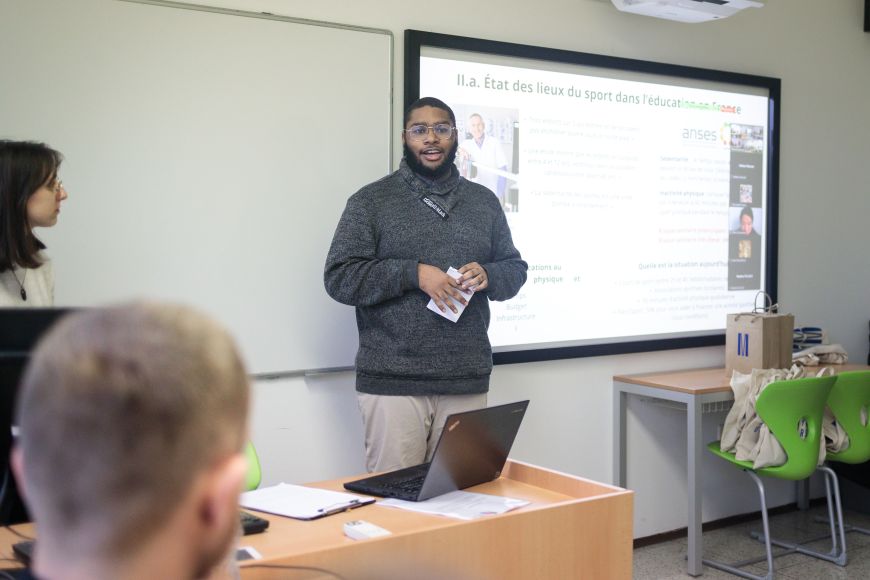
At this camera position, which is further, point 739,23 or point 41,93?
point 739,23

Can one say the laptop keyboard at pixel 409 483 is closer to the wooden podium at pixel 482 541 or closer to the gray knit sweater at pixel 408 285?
the wooden podium at pixel 482 541

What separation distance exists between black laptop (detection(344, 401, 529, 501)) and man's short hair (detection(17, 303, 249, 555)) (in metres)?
1.50

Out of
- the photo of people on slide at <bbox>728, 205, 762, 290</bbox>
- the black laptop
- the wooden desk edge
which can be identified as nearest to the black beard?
the black laptop

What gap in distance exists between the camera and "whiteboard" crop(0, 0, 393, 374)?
2.90m

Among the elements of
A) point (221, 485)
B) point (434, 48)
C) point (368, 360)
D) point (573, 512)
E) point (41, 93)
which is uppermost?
point (434, 48)

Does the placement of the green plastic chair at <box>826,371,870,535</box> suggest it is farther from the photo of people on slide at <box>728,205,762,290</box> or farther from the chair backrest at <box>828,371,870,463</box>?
the photo of people on slide at <box>728,205,762,290</box>

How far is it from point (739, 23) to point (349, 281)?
112 inches

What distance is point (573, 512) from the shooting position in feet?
6.87

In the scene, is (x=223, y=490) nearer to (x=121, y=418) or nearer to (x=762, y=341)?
(x=121, y=418)

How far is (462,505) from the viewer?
2.13 metres

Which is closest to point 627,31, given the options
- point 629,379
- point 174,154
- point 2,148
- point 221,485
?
point 629,379

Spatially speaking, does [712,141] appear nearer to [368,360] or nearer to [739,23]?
[739,23]

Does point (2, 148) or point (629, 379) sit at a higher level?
point (2, 148)

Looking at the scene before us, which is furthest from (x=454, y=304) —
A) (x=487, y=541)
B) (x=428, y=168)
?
(x=487, y=541)
